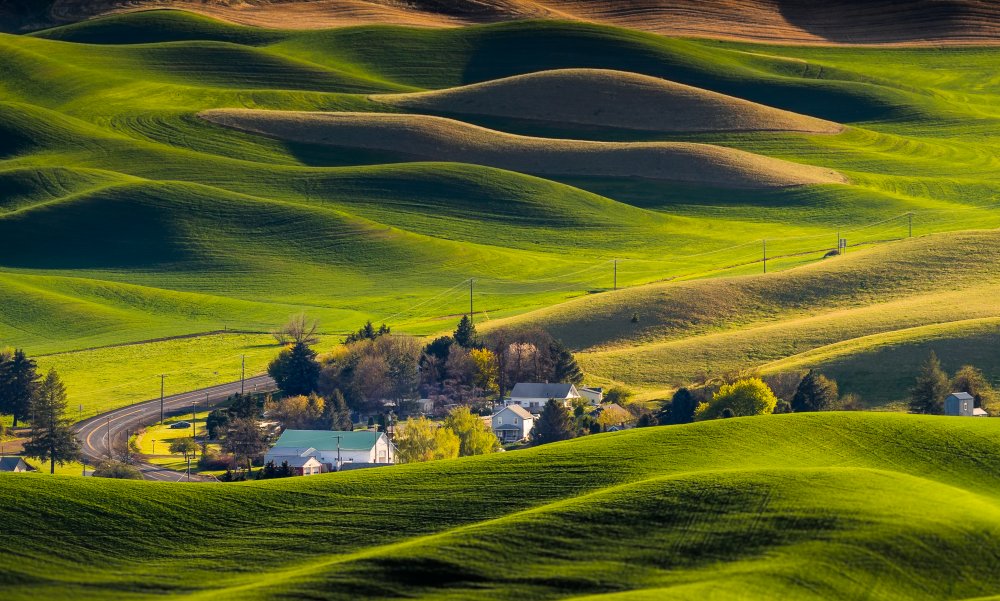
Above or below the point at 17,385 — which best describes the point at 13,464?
below

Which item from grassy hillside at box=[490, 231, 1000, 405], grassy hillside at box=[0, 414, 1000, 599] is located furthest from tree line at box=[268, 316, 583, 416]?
grassy hillside at box=[0, 414, 1000, 599]

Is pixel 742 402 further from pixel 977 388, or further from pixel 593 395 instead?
pixel 593 395

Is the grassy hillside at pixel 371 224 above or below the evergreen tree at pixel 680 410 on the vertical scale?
above

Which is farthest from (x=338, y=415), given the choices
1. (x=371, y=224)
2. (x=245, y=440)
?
(x=371, y=224)

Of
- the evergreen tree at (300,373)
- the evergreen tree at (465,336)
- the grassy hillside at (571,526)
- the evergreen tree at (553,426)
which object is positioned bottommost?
the grassy hillside at (571,526)

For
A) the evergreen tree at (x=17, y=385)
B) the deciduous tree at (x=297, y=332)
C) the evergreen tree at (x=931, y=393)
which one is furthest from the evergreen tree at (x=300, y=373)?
the evergreen tree at (x=931, y=393)

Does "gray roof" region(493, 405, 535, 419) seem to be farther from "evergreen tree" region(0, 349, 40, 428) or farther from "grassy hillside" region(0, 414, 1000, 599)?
"grassy hillside" region(0, 414, 1000, 599)

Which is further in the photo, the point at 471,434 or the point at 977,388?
the point at 977,388

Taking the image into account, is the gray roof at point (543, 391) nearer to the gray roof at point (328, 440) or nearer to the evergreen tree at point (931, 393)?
the gray roof at point (328, 440)
